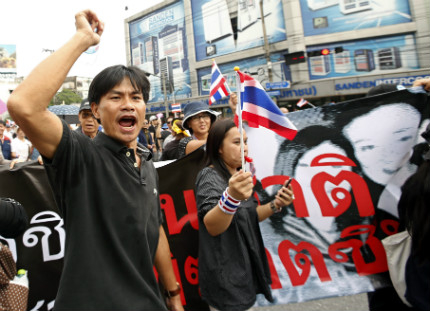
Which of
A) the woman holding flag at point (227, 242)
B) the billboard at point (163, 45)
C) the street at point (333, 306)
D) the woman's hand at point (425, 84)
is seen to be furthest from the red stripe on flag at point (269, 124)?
the billboard at point (163, 45)

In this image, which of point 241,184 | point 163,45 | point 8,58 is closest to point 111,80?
point 241,184

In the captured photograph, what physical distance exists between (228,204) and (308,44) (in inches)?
856

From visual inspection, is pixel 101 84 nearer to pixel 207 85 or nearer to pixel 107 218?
pixel 107 218

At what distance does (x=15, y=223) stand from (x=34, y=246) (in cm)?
122

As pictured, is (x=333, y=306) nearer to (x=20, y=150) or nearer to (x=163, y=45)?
(x=20, y=150)

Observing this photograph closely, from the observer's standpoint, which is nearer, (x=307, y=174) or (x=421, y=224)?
(x=421, y=224)

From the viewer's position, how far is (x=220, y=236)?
1.85m

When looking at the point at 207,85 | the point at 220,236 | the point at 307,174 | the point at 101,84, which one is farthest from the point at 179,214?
the point at 207,85

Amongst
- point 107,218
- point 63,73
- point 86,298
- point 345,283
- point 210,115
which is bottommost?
point 345,283

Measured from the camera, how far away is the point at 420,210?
151 centimetres

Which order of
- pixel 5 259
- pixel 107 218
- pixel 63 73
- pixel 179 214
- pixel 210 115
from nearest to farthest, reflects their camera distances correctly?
1. pixel 63 73
2. pixel 107 218
3. pixel 5 259
4. pixel 179 214
5. pixel 210 115

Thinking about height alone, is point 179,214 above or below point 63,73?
below

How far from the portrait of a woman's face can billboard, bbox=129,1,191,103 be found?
26110 mm

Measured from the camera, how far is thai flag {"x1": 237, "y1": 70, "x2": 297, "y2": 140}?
1.72 m
